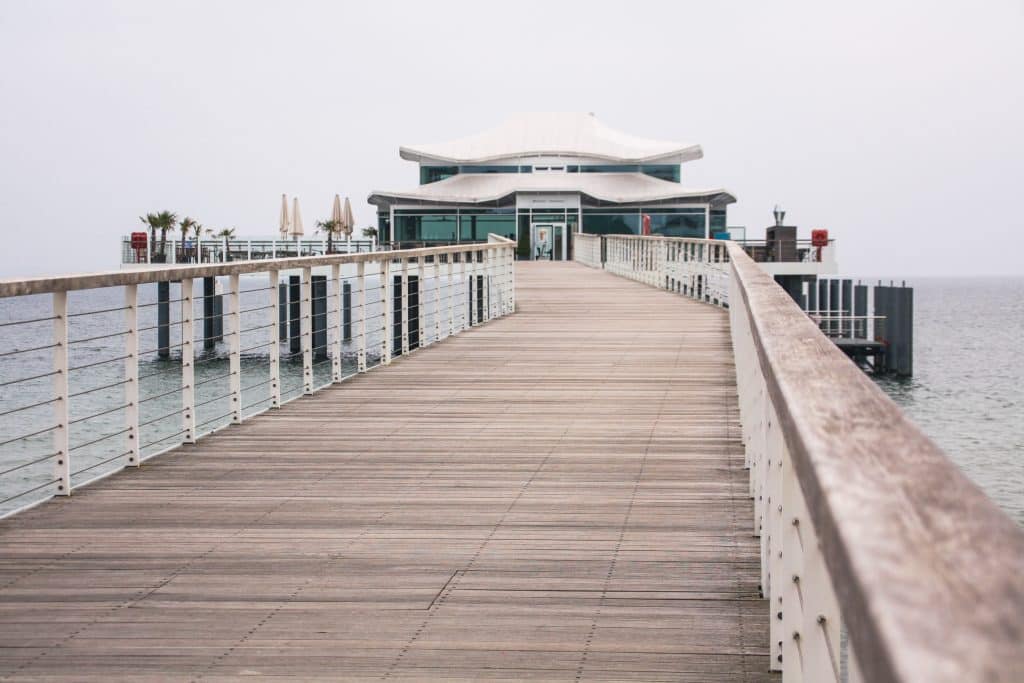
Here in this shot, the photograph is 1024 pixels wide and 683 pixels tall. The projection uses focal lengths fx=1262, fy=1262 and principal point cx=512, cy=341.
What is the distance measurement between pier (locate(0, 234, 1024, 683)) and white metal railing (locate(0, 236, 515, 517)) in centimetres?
7

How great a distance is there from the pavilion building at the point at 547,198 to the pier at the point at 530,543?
43.7m

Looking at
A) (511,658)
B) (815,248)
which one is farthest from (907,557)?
(815,248)

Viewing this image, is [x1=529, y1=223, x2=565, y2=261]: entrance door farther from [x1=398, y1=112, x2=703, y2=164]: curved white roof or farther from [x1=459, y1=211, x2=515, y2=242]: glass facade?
[x1=398, y1=112, x2=703, y2=164]: curved white roof

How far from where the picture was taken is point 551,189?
179 feet

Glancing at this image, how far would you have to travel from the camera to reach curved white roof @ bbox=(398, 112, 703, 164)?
60469mm

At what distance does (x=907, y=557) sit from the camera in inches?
32.5

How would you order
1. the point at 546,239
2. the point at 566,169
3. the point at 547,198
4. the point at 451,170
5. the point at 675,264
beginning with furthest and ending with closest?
the point at 451,170 < the point at 566,169 < the point at 546,239 < the point at 547,198 < the point at 675,264

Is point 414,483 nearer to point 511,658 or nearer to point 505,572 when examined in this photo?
point 505,572

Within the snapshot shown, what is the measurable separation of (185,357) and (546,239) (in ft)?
159

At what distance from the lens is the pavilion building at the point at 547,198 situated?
54.8 meters

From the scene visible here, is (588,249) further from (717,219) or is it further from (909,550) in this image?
(909,550)

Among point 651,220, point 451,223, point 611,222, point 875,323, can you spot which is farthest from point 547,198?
point 875,323

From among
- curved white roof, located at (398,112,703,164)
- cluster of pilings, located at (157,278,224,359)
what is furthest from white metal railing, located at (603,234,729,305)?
curved white roof, located at (398,112,703,164)

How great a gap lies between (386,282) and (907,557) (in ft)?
34.3
